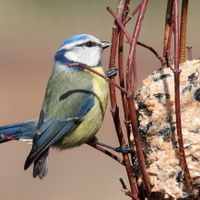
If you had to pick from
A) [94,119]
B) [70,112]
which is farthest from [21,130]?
[94,119]

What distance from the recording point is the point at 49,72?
12.5 metres

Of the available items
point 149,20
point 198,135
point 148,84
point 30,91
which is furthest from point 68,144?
point 149,20

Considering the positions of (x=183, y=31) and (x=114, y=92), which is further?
(x=183, y=31)

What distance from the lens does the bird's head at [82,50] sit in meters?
3.80

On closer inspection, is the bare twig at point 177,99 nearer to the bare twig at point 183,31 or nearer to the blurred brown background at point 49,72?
the bare twig at point 183,31

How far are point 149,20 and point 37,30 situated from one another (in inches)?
115

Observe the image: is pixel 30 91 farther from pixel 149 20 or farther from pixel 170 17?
pixel 170 17

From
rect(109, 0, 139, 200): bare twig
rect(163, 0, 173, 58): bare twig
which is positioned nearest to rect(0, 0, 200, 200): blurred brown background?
rect(163, 0, 173, 58): bare twig

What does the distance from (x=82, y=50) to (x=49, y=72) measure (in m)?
8.75

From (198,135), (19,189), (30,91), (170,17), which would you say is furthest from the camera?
(30,91)

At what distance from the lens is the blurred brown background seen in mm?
7965

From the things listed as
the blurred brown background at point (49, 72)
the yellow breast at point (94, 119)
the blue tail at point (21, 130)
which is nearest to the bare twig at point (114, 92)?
the yellow breast at point (94, 119)

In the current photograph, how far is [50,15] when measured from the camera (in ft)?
50.3

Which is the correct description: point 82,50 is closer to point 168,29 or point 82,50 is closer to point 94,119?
point 94,119
